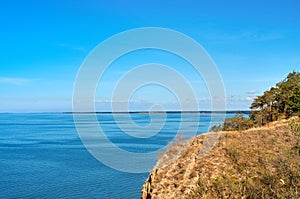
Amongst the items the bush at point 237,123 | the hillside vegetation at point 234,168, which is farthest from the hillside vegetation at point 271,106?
the hillside vegetation at point 234,168

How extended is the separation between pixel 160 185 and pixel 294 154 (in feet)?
21.1

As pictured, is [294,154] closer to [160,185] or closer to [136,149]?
[160,185]

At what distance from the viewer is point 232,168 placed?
13.6 metres

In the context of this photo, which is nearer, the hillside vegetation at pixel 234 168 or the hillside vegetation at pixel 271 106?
the hillside vegetation at pixel 234 168

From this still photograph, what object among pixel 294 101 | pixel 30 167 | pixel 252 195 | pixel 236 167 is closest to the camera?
pixel 252 195

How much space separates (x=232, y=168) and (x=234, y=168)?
102mm

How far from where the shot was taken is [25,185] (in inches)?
1432

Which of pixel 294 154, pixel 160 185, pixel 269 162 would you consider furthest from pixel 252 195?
pixel 160 185

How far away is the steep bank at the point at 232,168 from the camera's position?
9.72m

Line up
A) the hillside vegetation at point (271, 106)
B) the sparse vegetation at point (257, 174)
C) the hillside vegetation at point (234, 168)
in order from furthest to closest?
the hillside vegetation at point (271, 106), the hillside vegetation at point (234, 168), the sparse vegetation at point (257, 174)

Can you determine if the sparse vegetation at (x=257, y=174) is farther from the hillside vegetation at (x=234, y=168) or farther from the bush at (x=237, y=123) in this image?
the bush at (x=237, y=123)

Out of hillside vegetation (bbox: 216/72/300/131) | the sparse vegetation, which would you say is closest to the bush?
hillside vegetation (bbox: 216/72/300/131)

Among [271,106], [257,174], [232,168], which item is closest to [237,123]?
[271,106]

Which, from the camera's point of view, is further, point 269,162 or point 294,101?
point 294,101
